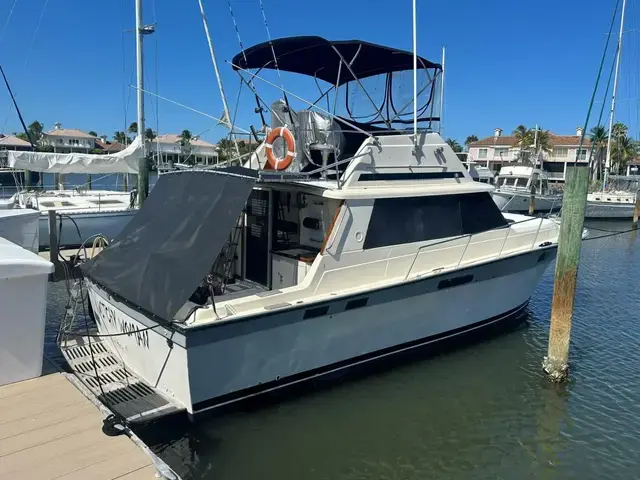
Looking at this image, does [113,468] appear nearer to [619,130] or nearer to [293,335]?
[293,335]

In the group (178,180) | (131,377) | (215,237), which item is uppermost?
(178,180)

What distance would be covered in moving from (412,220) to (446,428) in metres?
2.85

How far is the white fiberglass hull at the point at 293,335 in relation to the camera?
550 centimetres

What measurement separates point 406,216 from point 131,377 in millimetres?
4206

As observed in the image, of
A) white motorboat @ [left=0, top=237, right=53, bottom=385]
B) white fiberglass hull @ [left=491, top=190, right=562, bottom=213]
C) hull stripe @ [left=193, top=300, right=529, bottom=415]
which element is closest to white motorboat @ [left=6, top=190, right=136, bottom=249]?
white motorboat @ [left=0, top=237, right=53, bottom=385]

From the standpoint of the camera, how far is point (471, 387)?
727 centimetres

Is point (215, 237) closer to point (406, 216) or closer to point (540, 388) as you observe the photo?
point (406, 216)

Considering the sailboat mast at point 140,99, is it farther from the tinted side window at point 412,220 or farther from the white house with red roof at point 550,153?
the white house with red roof at point 550,153

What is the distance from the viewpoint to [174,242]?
6242mm

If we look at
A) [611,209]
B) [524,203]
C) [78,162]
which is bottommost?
[611,209]

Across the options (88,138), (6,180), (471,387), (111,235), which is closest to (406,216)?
(471,387)

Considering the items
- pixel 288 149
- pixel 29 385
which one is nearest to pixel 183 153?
pixel 288 149

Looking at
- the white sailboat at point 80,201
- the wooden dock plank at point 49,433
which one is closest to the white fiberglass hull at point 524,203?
the white sailboat at point 80,201

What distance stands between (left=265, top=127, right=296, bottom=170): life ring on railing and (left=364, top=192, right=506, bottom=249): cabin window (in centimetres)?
148
